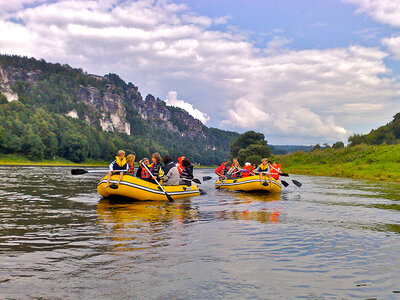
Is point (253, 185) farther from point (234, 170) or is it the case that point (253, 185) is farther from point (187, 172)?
point (234, 170)

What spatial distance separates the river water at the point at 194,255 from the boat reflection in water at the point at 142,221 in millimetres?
30

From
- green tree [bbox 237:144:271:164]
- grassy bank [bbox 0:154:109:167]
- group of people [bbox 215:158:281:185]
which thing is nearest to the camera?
group of people [bbox 215:158:281:185]

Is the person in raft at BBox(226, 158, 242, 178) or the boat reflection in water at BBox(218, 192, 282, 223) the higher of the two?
the person in raft at BBox(226, 158, 242, 178)

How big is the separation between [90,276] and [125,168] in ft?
35.6

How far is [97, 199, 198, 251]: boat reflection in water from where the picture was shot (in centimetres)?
886

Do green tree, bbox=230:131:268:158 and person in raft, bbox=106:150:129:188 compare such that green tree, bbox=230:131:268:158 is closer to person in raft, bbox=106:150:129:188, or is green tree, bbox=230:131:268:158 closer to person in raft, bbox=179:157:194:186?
person in raft, bbox=179:157:194:186

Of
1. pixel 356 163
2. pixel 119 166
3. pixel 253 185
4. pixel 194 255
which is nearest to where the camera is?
pixel 194 255

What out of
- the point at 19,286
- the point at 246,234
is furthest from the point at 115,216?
the point at 19,286

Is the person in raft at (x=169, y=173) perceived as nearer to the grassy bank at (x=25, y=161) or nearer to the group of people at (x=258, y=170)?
the group of people at (x=258, y=170)

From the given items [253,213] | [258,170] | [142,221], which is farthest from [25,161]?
[142,221]

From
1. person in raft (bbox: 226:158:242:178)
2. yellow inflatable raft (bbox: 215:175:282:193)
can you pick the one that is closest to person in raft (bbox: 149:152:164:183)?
yellow inflatable raft (bbox: 215:175:282:193)

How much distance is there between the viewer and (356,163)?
50.2 meters

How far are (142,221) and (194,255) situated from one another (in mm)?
4448

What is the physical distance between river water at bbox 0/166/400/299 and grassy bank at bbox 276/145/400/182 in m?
31.3
